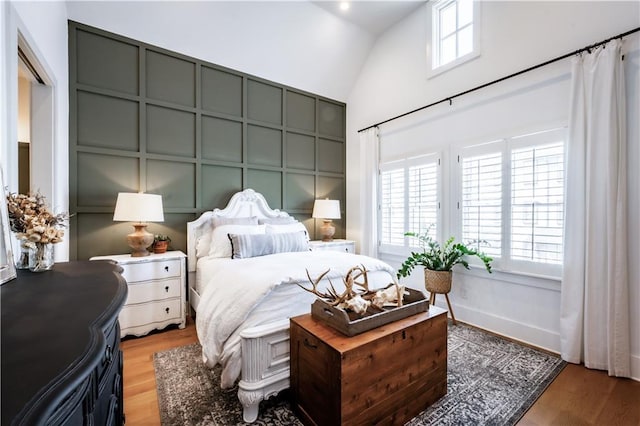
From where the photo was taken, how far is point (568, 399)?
1.85m

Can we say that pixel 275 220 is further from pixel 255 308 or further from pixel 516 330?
pixel 516 330

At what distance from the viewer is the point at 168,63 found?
10.9 ft

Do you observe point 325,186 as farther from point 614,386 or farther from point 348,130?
point 614,386

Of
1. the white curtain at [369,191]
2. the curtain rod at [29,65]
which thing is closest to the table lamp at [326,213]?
the white curtain at [369,191]

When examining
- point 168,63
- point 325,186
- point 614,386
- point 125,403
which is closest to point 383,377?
point 125,403

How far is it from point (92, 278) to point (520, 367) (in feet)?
9.34

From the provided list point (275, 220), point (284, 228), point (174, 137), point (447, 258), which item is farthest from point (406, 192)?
point (174, 137)

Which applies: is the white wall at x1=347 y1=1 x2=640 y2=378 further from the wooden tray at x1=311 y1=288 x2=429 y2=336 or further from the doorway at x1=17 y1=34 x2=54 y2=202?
the doorway at x1=17 y1=34 x2=54 y2=202

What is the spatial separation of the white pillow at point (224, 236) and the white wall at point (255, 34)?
2.12 metres

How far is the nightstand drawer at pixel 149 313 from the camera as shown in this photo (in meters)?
2.66

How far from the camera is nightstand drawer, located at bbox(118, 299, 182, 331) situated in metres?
2.66

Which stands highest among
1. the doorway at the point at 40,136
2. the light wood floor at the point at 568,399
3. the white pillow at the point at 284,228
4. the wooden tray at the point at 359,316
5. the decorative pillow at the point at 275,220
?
the doorway at the point at 40,136

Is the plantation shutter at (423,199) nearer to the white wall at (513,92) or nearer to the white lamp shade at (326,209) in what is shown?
the white wall at (513,92)

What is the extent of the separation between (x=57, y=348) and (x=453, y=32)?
417cm
